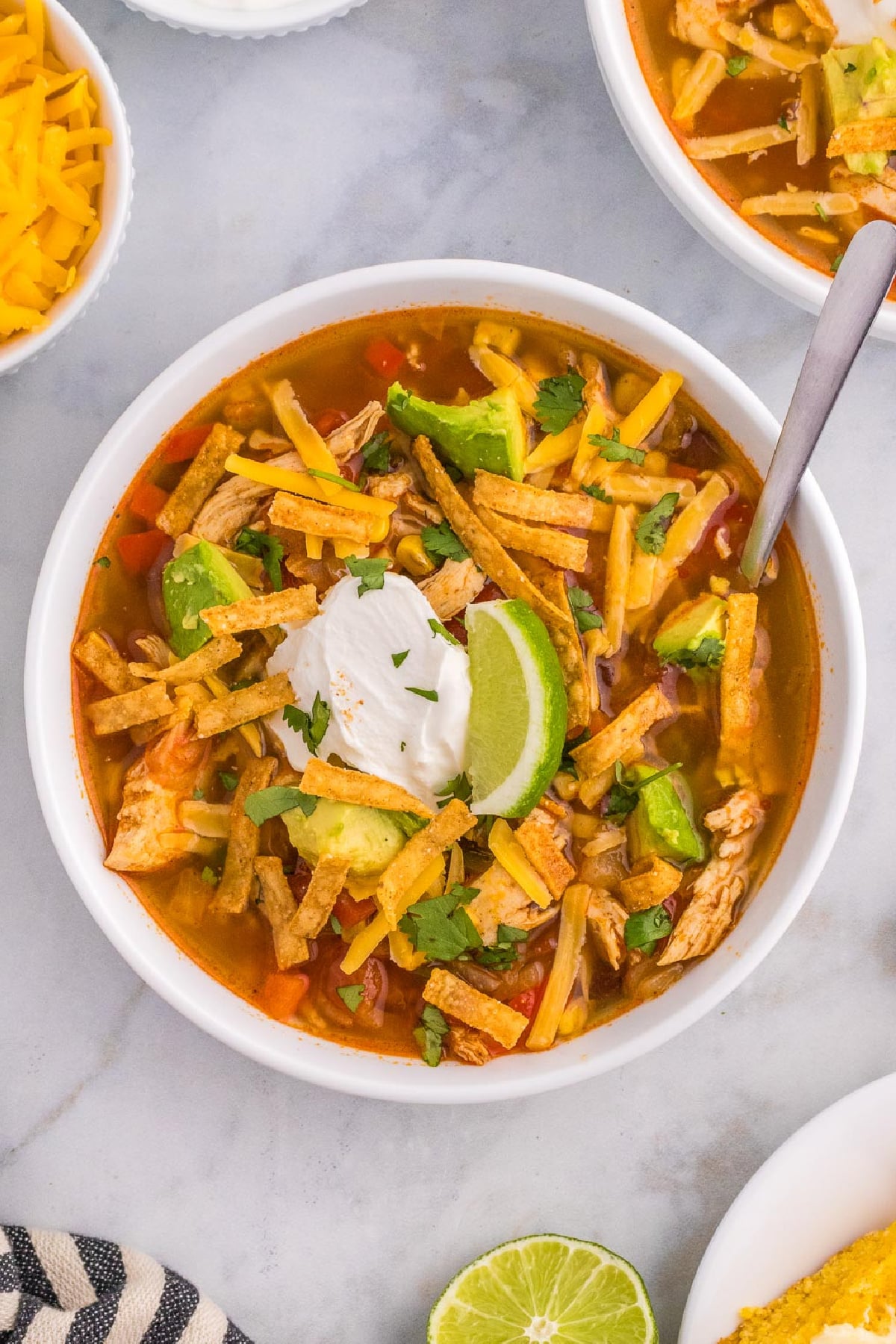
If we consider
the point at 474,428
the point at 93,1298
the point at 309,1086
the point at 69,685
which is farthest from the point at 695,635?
the point at 93,1298

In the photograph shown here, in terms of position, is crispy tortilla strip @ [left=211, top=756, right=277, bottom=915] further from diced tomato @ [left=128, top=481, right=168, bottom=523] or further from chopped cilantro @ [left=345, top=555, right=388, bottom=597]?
diced tomato @ [left=128, top=481, right=168, bottom=523]

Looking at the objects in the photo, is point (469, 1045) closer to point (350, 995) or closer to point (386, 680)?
point (350, 995)

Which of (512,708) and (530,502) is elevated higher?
(530,502)


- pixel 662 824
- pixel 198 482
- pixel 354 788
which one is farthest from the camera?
pixel 198 482

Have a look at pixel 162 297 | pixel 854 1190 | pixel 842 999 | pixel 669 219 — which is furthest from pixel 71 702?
pixel 854 1190

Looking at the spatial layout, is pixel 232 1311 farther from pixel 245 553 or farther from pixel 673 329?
pixel 673 329

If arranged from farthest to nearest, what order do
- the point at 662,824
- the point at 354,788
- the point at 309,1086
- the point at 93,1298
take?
the point at 309,1086 < the point at 93,1298 < the point at 662,824 < the point at 354,788

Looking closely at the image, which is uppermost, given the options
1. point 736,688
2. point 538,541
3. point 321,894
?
point 538,541
